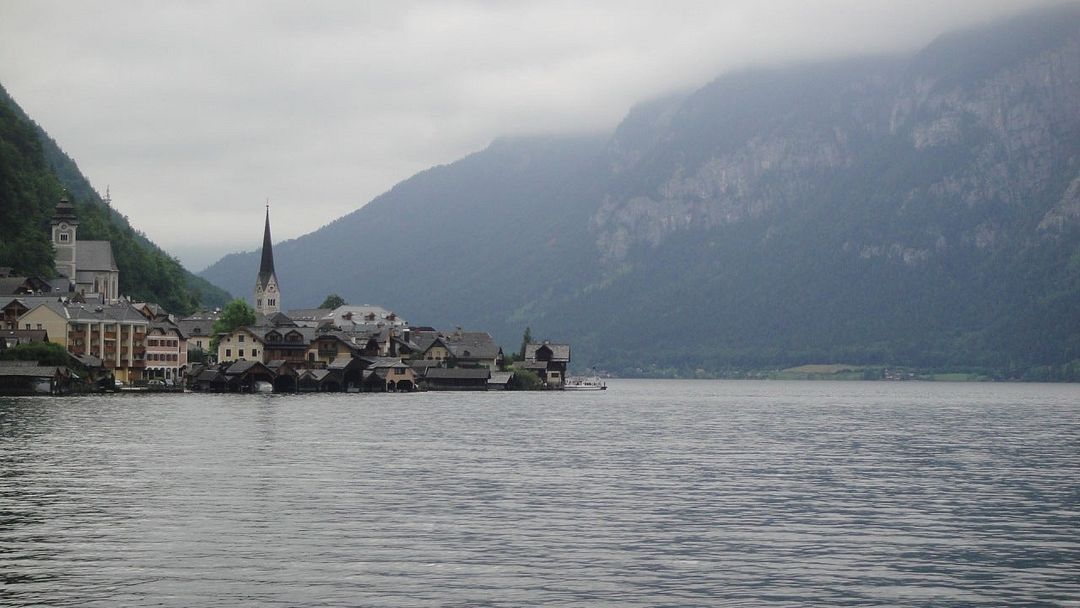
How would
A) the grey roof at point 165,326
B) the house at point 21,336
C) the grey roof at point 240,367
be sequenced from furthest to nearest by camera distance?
the grey roof at point 165,326, the grey roof at point 240,367, the house at point 21,336

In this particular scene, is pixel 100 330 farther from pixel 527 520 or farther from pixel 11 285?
pixel 527 520

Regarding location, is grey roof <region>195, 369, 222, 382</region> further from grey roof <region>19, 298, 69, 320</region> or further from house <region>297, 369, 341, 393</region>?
grey roof <region>19, 298, 69, 320</region>

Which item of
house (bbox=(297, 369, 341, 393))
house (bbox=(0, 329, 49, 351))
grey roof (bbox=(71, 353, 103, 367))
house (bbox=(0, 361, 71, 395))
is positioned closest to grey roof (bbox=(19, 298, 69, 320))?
grey roof (bbox=(71, 353, 103, 367))

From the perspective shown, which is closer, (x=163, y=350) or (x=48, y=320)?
(x=48, y=320)

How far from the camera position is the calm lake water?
3148 cm

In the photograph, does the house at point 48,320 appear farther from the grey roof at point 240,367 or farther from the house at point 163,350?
the grey roof at point 240,367

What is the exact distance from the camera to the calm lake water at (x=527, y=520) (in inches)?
1240

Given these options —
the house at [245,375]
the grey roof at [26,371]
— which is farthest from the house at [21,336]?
the house at [245,375]

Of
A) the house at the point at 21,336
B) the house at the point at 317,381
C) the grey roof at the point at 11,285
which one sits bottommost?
the house at the point at 317,381

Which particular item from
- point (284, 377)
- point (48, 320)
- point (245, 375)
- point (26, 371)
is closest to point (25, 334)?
Result: point (48, 320)

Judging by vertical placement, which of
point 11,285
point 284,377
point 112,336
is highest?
point 11,285

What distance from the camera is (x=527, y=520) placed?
4259cm

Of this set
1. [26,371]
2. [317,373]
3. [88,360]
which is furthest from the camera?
[317,373]

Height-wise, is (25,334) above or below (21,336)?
above
